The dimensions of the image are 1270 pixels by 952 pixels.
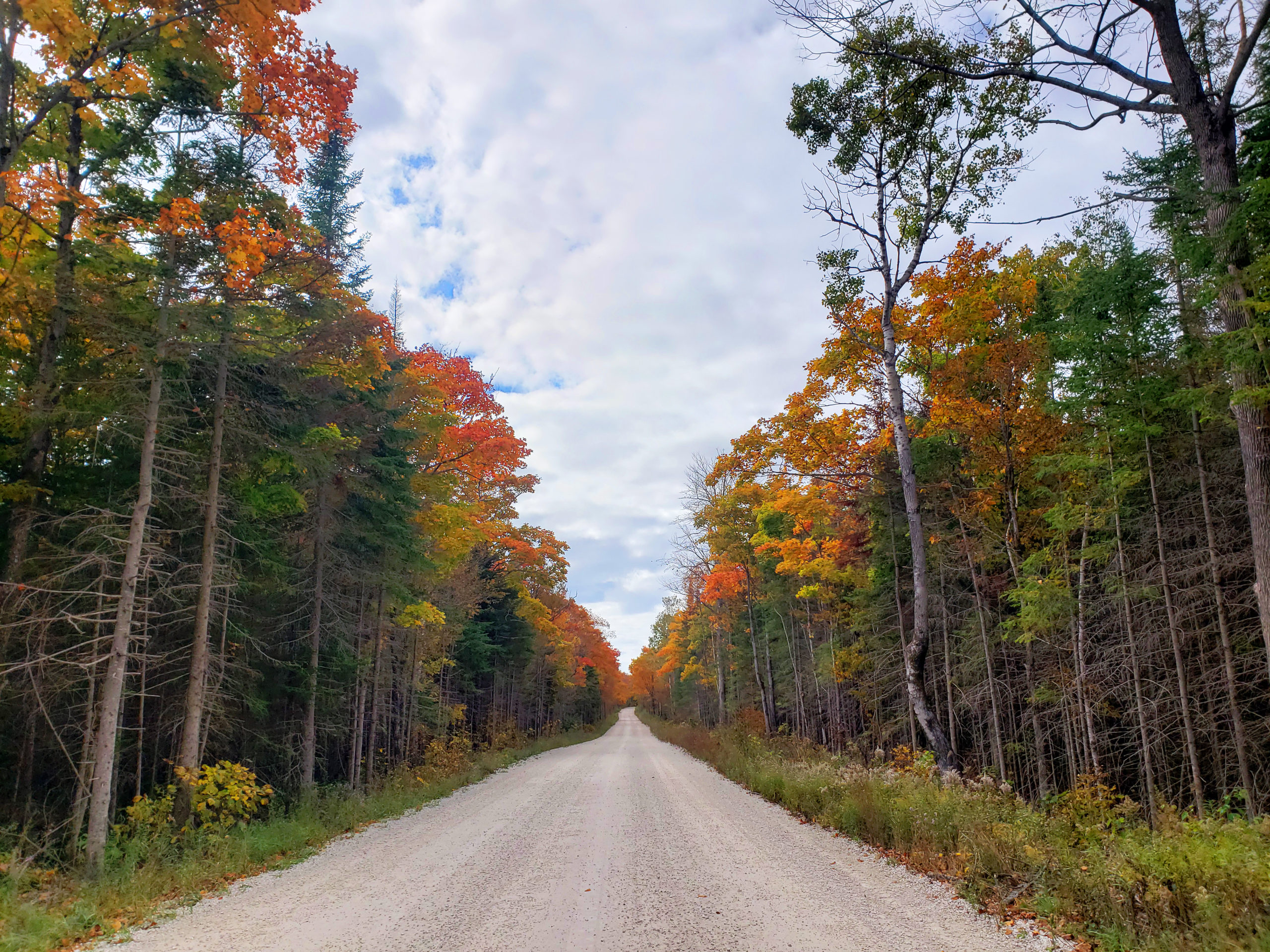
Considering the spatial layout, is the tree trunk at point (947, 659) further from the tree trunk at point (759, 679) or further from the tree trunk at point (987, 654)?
the tree trunk at point (759, 679)

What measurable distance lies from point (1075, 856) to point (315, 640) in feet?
42.6

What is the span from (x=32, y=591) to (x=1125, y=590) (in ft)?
55.1

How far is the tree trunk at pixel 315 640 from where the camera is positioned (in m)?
13.0

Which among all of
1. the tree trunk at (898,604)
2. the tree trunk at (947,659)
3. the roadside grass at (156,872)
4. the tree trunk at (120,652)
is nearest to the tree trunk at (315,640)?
the roadside grass at (156,872)

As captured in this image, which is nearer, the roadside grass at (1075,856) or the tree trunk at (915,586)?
the roadside grass at (1075,856)

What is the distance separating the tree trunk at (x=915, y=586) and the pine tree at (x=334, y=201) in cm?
1653

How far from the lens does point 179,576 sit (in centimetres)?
1140

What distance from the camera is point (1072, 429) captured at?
13023 mm

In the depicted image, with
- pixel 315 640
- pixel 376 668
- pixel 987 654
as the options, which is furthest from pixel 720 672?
pixel 315 640

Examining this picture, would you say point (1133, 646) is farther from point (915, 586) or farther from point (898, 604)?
point (898, 604)

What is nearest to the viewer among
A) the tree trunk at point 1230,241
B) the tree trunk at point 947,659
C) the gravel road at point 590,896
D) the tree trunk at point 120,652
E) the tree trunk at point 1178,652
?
the gravel road at point 590,896

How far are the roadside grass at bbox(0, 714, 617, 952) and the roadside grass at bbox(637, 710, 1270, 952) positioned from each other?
7785mm

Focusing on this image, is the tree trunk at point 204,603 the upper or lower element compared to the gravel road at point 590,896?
upper

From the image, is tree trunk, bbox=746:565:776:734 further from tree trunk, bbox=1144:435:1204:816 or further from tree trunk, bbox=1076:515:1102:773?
tree trunk, bbox=1144:435:1204:816
